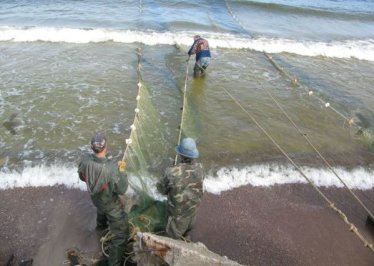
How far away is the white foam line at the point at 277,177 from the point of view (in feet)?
22.5

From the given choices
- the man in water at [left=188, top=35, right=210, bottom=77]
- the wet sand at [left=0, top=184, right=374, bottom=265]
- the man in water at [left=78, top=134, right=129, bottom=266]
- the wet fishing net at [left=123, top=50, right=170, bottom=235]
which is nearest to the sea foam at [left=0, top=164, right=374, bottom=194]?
the wet sand at [left=0, top=184, right=374, bottom=265]

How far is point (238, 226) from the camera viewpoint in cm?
594

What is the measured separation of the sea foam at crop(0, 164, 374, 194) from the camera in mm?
6574

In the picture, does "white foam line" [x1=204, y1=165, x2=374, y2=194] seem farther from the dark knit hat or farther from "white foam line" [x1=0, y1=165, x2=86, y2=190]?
the dark knit hat

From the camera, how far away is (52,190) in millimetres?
6387

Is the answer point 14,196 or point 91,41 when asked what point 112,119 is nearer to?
point 14,196

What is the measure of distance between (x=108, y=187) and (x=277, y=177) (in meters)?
3.93

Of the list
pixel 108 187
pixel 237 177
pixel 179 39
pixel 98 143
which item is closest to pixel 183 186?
pixel 108 187

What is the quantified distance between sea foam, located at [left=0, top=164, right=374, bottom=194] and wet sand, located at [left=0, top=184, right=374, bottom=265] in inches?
7.1

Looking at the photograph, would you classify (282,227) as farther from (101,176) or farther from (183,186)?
(101,176)

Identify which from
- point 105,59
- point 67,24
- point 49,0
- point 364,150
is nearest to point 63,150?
point 105,59

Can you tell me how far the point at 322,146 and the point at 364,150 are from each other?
0.98 meters

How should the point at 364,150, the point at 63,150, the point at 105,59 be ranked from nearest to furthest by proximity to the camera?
the point at 63,150
the point at 364,150
the point at 105,59

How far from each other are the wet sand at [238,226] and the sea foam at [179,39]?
919 centimetres
